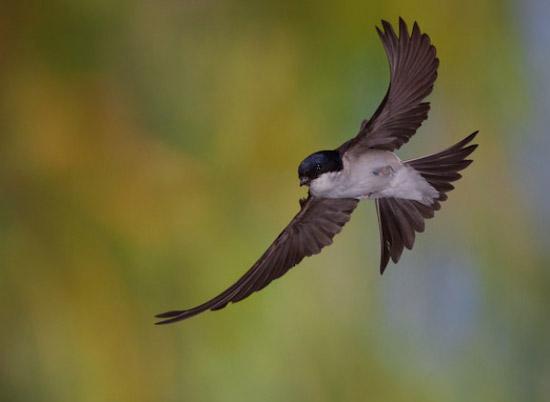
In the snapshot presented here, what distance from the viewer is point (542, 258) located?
1.35 m

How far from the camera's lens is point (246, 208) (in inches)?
53.9

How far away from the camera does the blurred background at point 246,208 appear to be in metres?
1.31

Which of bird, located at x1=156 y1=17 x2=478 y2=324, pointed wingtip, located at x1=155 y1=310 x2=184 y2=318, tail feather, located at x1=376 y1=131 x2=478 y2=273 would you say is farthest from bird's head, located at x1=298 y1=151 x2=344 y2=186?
pointed wingtip, located at x1=155 y1=310 x2=184 y2=318

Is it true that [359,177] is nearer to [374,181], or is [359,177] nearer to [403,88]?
[374,181]

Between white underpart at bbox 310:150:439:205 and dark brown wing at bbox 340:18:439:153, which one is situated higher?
dark brown wing at bbox 340:18:439:153

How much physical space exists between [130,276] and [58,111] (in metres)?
0.32

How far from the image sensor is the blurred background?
131cm

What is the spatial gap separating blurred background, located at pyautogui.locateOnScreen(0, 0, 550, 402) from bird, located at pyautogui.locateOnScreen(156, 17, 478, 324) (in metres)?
0.05

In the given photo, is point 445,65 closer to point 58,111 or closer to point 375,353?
point 375,353

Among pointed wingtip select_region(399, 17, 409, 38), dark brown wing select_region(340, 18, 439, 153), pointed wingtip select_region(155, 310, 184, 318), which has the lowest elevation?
pointed wingtip select_region(155, 310, 184, 318)

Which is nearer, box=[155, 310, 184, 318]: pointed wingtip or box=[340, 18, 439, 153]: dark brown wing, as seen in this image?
box=[340, 18, 439, 153]: dark brown wing

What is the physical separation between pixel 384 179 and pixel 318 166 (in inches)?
4.9

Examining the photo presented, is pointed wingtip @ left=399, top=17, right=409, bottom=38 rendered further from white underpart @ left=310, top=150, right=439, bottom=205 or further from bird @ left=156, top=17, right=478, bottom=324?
white underpart @ left=310, top=150, right=439, bottom=205

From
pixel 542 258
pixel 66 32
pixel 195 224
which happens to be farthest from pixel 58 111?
pixel 542 258
